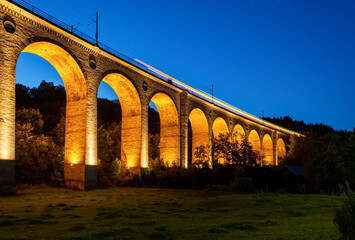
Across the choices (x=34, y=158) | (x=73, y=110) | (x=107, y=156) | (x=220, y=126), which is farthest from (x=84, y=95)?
(x=220, y=126)

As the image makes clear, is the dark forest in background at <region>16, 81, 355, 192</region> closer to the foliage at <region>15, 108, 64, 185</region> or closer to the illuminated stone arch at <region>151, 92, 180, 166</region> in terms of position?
the foliage at <region>15, 108, 64, 185</region>

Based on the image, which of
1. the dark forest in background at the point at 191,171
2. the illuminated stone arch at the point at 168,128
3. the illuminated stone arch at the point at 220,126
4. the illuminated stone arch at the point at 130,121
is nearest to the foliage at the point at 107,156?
the dark forest in background at the point at 191,171

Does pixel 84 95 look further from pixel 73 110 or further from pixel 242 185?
pixel 242 185

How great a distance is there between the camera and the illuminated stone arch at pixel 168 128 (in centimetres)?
2875

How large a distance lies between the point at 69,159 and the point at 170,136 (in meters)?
11.6

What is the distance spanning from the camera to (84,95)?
19859 millimetres

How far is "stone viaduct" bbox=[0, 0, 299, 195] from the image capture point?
580 inches

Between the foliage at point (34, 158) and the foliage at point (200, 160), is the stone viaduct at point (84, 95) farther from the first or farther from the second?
the foliage at point (34, 158)

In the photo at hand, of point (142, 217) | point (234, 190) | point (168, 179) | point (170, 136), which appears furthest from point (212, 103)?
point (142, 217)

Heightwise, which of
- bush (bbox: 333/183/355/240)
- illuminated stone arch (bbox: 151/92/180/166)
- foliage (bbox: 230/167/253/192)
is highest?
illuminated stone arch (bbox: 151/92/180/166)

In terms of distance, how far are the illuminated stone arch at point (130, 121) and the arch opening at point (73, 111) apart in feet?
12.7

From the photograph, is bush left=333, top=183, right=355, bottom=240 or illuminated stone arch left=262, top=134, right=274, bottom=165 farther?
illuminated stone arch left=262, top=134, right=274, bottom=165

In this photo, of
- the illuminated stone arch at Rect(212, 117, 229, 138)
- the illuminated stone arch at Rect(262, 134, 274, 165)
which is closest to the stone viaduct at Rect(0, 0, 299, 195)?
the illuminated stone arch at Rect(212, 117, 229, 138)

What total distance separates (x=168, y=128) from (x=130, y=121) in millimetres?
5427
